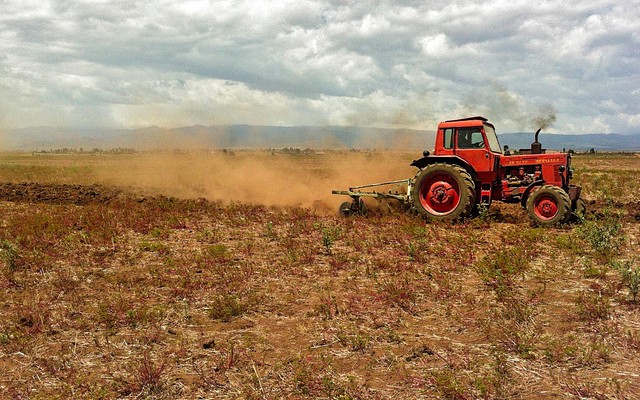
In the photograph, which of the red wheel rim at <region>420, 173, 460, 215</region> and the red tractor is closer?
the red tractor

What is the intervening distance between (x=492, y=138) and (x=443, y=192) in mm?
2170

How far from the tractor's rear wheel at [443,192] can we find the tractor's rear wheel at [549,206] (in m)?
1.51

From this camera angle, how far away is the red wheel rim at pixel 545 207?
12.2 meters

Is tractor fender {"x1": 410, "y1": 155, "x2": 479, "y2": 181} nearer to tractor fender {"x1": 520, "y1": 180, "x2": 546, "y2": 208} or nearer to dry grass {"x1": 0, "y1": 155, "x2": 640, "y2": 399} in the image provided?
tractor fender {"x1": 520, "y1": 180, "x2": 546, "y2": 208}

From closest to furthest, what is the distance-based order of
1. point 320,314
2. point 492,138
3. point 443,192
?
1. point 320,314
2. point 443,192
3. point 492,138

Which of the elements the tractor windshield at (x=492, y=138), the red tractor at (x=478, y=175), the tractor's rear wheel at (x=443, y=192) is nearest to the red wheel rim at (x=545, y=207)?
the red tractor at (x=478, y=175)

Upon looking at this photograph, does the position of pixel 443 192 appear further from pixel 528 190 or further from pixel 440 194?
pixel 528 190

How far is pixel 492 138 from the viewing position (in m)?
13.6

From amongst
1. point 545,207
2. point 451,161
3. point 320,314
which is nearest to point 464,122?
point 451,161

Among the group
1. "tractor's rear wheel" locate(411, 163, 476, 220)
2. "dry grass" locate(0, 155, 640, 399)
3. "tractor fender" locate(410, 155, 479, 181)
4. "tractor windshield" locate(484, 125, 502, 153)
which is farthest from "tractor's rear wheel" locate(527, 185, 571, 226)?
"tractor windshield" locate(484, 125, 502, 153)

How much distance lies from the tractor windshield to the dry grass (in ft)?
8.84

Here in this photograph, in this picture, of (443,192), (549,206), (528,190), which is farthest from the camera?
(443,192)

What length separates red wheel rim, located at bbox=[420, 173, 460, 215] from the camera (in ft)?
43.4

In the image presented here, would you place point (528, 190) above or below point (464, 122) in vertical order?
below
